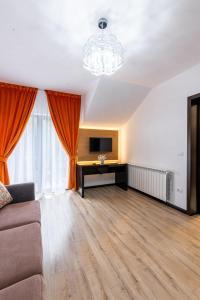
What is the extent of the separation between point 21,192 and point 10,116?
1826 mm

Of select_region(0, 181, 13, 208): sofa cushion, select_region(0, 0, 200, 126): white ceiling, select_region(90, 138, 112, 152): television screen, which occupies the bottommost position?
select_region(0, 181, 13, 208): sofa cushion

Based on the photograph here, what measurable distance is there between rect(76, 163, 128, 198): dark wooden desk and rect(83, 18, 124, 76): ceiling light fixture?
2.42 m

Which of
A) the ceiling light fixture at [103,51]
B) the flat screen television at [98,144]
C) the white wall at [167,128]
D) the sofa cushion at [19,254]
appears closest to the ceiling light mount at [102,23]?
the ceiling light fixture at [103,51]

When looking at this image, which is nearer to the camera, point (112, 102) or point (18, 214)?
point (18, 214)

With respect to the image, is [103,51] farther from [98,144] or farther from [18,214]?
[98,144]

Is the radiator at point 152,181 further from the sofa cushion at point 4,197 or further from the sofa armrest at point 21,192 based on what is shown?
the sofa cushion at point 4,197

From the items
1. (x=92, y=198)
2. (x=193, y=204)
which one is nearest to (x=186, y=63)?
(x=193, y=204)

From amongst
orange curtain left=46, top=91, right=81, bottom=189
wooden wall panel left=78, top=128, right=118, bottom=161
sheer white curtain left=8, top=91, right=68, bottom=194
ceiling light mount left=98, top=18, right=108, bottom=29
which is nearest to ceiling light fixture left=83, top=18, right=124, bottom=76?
ceiling light mount left=98, top=18, right=108, bottom=29

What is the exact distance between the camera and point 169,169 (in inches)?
126

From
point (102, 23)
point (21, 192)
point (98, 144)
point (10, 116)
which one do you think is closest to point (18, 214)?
point (21, 192)

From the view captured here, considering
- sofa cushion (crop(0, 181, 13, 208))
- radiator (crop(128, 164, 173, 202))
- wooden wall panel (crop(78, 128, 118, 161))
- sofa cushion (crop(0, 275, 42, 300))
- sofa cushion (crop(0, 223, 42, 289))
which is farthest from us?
wooden wall panel (crop(78, 128, 118, 161))

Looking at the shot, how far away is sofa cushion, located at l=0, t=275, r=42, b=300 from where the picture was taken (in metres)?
0.85

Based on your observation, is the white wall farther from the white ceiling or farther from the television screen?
the television screen

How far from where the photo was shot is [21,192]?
7.59ft
